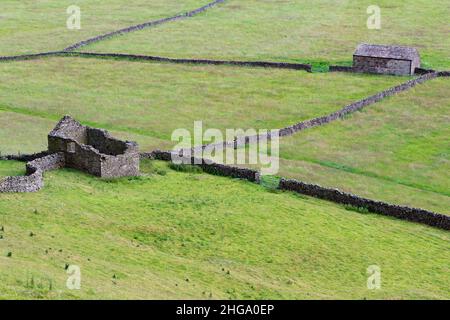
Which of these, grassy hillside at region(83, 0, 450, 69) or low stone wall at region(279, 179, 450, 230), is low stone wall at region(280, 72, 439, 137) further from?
low stone wall at region(279, 179, 450, 230)

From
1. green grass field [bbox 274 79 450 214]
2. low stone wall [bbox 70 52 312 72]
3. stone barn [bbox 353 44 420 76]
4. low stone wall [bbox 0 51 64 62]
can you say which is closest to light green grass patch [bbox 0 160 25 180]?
green grass field [bbox 274 79 450 214]

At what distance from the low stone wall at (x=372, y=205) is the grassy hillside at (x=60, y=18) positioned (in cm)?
5785

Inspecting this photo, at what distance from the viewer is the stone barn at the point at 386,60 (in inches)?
3558

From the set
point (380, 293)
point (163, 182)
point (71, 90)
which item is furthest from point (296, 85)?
point (380, 293)

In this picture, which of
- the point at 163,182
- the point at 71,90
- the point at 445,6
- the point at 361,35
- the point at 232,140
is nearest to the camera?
the point at 163,182

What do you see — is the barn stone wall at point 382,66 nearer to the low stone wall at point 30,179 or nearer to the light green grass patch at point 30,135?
the light green grass patch at point 30,135

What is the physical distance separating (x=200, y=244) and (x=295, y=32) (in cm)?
7749

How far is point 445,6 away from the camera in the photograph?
13100cm

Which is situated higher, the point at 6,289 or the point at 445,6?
the point at 445,6

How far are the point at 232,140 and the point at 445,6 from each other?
7851 cm

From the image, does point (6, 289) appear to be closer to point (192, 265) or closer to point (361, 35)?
point (192, 265)

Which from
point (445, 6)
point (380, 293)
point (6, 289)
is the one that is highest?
point (445, 6)

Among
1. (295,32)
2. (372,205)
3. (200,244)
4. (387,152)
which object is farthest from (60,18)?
(200,244)

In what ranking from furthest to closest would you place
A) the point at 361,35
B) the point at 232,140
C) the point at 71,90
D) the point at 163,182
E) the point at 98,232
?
the point at 361,35 < the point at 71,90 < the point at 232,140 < the point at 163,182 < the point at 98,232
